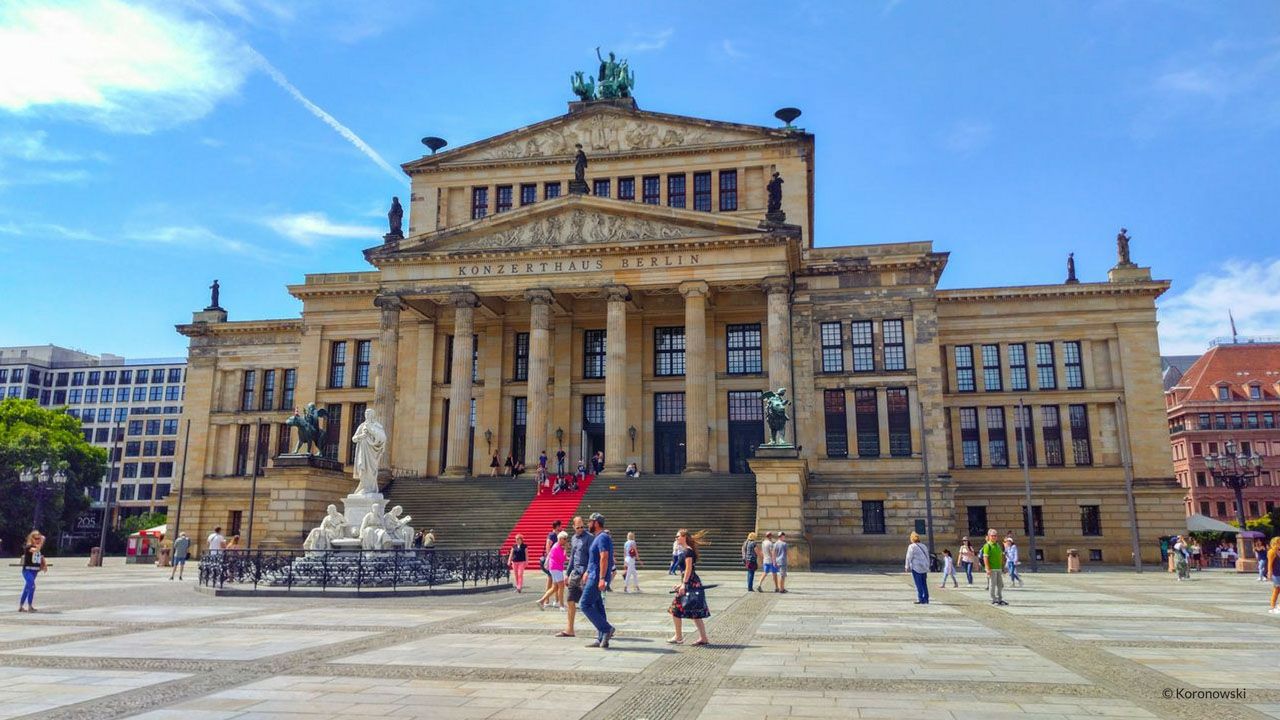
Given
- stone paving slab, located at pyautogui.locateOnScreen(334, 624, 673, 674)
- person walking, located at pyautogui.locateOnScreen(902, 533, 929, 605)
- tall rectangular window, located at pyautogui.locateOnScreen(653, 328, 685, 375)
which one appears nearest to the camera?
stone paving slab, located at pyautogui.locateOnScreen(334, 624, 673, 674)

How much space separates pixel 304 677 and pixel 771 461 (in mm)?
26109

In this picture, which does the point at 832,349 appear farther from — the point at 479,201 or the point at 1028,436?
the point at 479,201

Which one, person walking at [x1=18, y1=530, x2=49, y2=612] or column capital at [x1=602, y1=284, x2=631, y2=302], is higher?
column capital at [x1=602, y1=284, x2=631, y2=302]

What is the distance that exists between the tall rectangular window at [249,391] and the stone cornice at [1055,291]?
4434 centimetres

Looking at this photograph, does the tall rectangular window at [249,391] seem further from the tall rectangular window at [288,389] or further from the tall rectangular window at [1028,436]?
the tall rectangular window at [1028,436]

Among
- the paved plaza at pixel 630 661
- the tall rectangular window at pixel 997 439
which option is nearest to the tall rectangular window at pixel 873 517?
the tall rectangular window at pixel 997 439

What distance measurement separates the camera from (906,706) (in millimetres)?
8961

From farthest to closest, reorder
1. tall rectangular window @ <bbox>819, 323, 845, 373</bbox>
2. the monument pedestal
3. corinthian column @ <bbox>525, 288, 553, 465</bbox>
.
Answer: tall rectangular window @ <bbox>819, 323, 845, 373</bbox> → corinthian column @ <bbox>525, 288, 553, 465</bbox> → the monument pedestal

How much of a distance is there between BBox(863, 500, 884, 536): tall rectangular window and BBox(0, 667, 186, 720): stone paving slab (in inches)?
1503

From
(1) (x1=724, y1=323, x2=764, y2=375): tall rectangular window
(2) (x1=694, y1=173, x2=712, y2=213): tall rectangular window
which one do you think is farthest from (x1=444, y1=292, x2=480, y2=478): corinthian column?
(2) (x1=694, y1=173, x2=712, y2=213): tall rectangular window

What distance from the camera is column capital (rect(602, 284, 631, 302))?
140ft

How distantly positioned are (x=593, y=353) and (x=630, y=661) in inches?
1478

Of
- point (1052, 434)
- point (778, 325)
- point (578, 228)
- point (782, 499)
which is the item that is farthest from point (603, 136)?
point (1052, 434)

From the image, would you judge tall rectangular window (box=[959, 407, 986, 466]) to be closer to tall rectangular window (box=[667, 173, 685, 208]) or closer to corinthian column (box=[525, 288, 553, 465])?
tall rectangular window (box=[667, 173, 685, 208])
